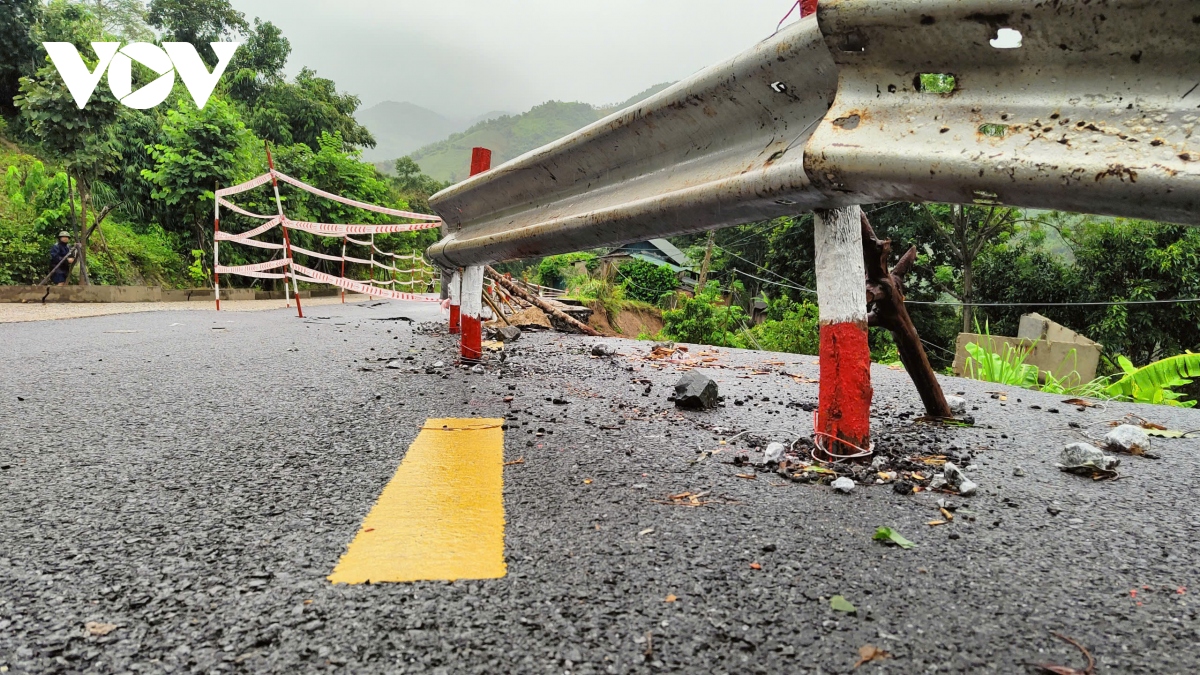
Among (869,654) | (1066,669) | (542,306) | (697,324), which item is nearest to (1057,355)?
(697,324)

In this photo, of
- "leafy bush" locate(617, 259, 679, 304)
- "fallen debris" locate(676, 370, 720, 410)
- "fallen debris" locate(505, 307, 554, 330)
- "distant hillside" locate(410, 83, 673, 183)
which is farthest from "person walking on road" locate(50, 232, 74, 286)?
"distant hillside" locate(410, 83, 673, 183)

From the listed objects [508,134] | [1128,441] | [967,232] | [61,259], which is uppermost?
[508,134]

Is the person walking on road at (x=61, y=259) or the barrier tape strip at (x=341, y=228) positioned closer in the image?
the barrier tape strip at (x=341, y=228)

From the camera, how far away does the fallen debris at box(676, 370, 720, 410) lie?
246 cm

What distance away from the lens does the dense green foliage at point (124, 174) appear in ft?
35.2

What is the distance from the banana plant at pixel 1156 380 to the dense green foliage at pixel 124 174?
1467cm

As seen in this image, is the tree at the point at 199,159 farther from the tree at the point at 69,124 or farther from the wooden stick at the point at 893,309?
the wooden stick at the point at 893,309

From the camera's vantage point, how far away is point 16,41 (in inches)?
715

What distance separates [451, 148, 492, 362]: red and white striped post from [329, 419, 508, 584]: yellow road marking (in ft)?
5.44

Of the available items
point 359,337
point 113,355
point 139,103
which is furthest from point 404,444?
point 139,103

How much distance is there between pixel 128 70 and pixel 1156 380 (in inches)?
787

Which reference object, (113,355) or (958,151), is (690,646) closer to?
(958,151)

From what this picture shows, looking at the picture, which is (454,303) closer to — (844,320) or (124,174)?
(844,320)

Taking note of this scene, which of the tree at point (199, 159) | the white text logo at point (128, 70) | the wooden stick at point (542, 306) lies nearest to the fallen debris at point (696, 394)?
the wooden stick at point (542, 306)
